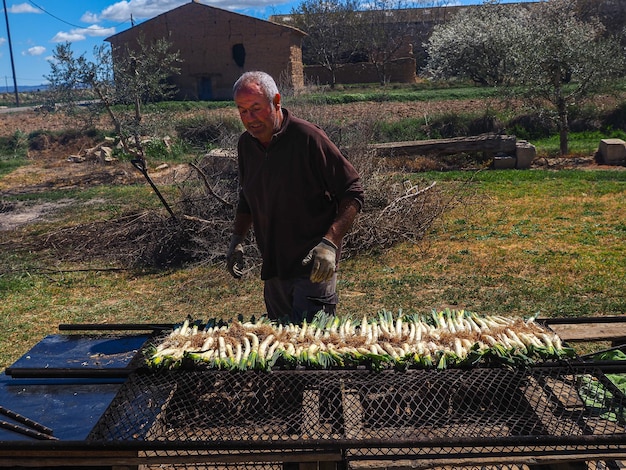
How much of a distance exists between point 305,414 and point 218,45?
1249 inches

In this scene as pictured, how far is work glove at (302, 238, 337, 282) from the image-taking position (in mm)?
3570

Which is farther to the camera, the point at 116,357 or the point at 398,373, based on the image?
the point at 116,357

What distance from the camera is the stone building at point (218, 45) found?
3167cm

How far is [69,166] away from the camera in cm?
2023

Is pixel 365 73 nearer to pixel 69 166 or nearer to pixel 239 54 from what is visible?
pixel 239 54

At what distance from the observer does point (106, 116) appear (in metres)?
25.4

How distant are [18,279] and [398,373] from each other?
7.60 m

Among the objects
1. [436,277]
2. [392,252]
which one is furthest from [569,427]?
[392,252]

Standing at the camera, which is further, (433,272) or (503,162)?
(503,162)

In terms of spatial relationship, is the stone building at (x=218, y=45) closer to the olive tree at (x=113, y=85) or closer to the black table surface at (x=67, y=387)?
the olive tree at (x=113, y=85)

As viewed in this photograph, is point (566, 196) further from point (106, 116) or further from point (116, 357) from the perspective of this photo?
point (106, 116)

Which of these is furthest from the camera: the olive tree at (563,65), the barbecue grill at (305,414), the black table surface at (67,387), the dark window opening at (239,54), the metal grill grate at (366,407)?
the dark window opening at (239,54)

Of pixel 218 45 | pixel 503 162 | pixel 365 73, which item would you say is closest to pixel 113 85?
pixel 503 162

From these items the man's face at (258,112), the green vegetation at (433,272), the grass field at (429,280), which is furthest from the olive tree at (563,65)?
the man's face at (258,112)
